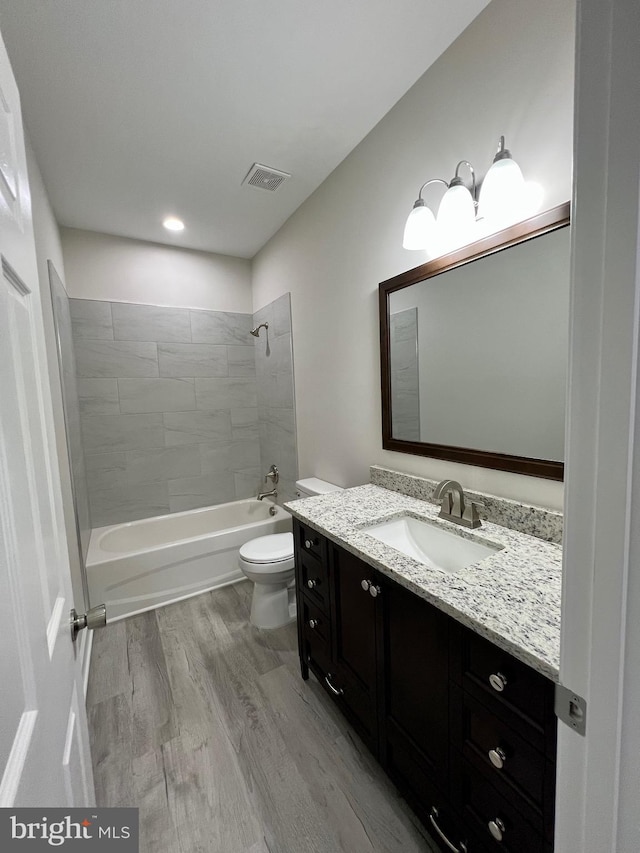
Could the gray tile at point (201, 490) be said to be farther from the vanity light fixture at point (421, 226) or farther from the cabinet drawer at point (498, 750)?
the cabinet drawer at point (498, 750)

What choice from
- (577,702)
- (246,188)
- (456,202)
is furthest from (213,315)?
(577,702)

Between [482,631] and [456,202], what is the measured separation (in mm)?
1419

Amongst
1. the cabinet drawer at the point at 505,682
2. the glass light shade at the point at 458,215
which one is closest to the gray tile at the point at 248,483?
the glass light shade at the point at 458,215

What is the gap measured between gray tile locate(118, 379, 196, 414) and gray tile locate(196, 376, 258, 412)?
3.5 inches

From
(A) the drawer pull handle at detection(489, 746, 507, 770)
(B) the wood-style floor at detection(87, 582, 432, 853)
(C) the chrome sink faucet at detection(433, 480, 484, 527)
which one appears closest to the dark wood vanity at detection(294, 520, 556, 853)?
(A) the drawer pull handle at detection(489, 746, 507, 770)

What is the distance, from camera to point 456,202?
132cm

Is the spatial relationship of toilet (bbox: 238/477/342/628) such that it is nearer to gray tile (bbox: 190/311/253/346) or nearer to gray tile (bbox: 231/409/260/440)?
gray tile (bbox: 231/409/260/440)

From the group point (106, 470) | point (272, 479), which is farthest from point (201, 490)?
point (106, 470)

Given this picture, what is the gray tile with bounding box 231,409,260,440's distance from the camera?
3408 mm

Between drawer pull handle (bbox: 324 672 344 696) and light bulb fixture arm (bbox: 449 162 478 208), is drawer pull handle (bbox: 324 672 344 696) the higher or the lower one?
the lower one

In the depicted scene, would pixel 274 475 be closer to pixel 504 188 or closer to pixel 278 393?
pixel 278 393

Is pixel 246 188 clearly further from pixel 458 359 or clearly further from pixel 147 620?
pixel 147 620

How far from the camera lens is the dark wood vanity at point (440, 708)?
2.47 ft

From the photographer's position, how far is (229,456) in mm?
3387
